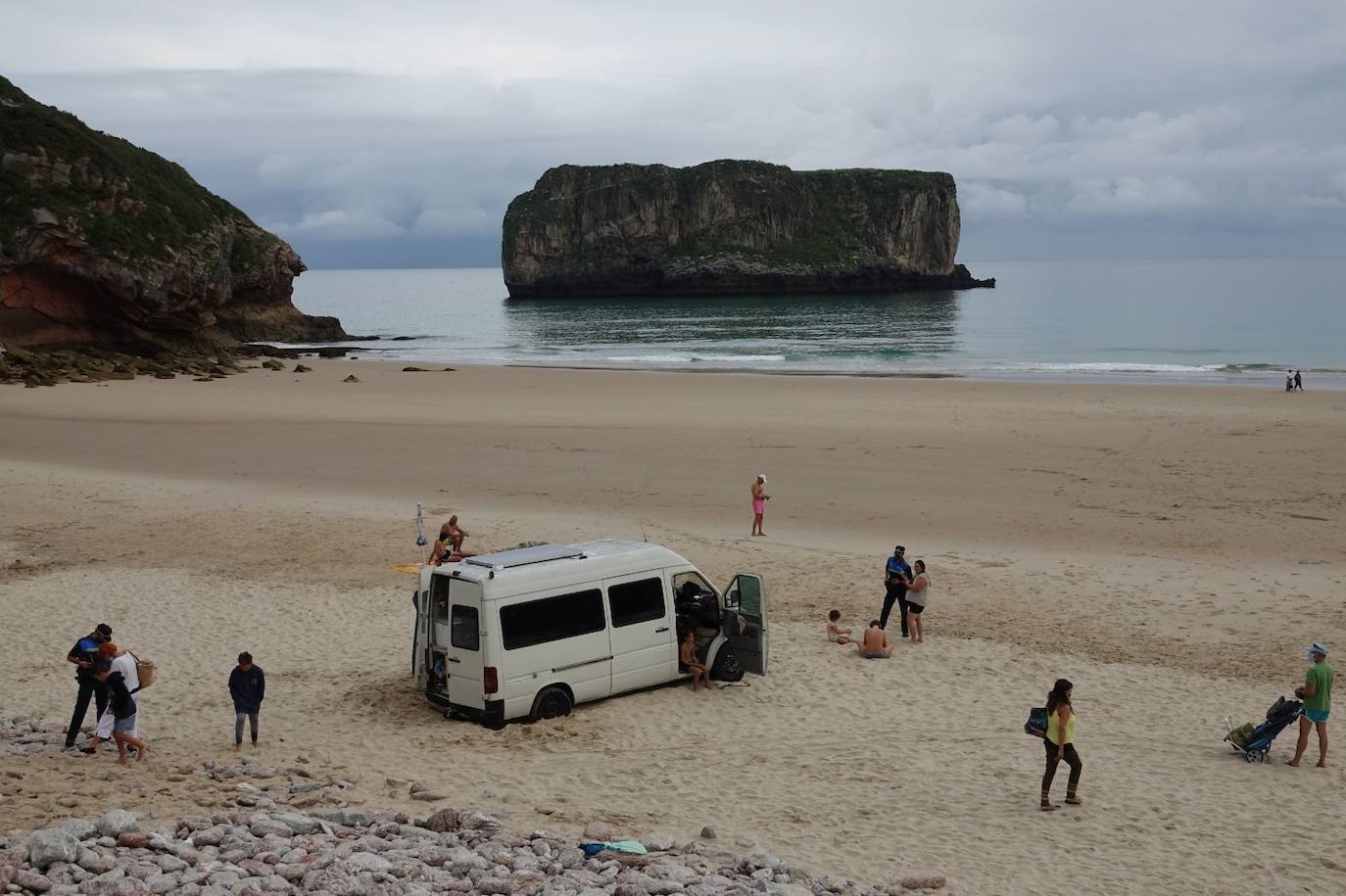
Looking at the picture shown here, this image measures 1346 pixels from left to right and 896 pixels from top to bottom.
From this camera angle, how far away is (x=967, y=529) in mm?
21203

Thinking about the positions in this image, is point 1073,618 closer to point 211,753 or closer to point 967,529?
point 967,529

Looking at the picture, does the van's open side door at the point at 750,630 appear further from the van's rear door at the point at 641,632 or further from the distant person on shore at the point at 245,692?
the distant person on shore at the point at 245,692

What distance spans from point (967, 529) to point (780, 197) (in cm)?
14241

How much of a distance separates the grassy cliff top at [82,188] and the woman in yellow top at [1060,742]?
162 ft

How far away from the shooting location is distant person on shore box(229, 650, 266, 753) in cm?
1096

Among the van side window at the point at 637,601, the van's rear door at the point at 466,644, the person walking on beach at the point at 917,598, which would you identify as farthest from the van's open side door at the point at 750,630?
the van's rear door at the point at 466,644

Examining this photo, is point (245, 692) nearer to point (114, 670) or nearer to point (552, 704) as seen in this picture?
point (114, 670)

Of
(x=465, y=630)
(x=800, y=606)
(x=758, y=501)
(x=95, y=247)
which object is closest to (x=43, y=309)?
(x=95, y=247)

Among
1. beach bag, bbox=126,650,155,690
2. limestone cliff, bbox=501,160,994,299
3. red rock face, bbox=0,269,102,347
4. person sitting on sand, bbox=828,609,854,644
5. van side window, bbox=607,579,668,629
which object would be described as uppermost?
limestone cliff, bbox=501,160,994,299

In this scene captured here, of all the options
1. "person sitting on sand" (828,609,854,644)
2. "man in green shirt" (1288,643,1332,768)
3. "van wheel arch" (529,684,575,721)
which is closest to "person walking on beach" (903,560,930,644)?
"person sitting on sand" (828,609,854,644)

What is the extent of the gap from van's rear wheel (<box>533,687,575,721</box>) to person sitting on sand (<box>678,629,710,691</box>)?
1518mm

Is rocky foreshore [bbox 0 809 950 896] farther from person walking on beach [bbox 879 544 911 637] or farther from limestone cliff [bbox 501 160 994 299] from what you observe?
limestone cliff [bbox 501 160 994 299]

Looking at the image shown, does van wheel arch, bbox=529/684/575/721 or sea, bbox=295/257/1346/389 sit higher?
sea, bbox=295/257/1346/389

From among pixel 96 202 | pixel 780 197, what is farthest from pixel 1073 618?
pixel 780 197
